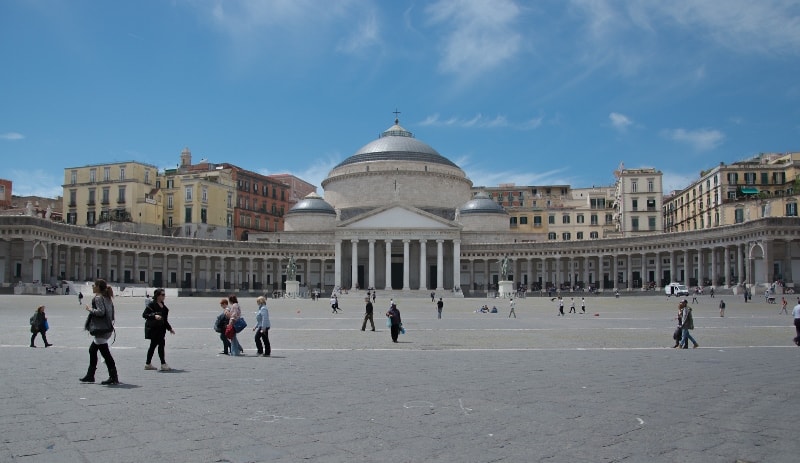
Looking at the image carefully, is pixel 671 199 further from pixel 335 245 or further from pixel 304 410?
pixel 304 410

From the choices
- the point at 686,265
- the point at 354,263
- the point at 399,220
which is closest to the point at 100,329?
the point at 354,263

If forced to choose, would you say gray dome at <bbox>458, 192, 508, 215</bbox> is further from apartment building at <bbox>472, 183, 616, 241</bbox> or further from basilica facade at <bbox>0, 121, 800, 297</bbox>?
apartment building at <bbox>472, 183, 616, 241</bbox>

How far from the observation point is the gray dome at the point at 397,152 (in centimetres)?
10025

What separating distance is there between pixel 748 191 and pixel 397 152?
44142 millimetres

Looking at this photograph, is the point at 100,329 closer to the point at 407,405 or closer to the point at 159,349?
the point at 159,349

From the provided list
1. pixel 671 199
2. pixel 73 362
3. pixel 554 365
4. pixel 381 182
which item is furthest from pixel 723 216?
pixel 73 362

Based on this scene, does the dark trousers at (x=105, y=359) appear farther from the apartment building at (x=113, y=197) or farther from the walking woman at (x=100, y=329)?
the apartment building at (x=113, y=197)

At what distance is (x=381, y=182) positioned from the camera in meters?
98.6

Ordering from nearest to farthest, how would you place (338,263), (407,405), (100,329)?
(407,405), (100,329), (338,263)

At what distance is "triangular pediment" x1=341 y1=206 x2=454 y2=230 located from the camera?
86.1 m

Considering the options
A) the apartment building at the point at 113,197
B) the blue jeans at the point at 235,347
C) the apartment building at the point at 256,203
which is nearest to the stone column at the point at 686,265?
the apartment building at the point at 256,203

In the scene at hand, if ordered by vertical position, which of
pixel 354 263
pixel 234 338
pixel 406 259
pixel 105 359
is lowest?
pixel 234 338

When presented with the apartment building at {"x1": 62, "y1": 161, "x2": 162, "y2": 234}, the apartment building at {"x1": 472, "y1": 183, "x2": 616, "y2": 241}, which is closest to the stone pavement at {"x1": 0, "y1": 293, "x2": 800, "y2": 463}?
the apartment building at {"x1": 62, "y1": 161, "x2": 162, "y2": 234}

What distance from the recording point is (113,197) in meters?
85.7
